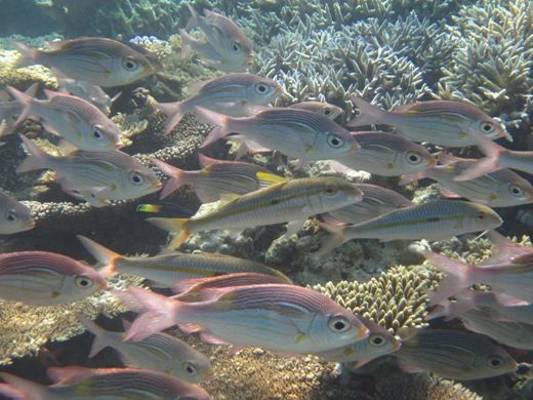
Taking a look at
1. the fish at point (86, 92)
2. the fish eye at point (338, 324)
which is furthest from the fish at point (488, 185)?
the fish at point (86, 92)

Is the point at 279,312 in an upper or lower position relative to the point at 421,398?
upper

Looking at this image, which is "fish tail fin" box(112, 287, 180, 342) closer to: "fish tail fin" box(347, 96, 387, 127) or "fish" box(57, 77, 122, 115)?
"fish tail fin" box(347, 96, 387, 127)

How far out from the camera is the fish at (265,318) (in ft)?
7.76

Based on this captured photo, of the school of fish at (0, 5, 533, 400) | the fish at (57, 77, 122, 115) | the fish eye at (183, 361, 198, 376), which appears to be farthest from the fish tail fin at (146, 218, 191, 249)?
the fish at (57, 77, 122, 115)

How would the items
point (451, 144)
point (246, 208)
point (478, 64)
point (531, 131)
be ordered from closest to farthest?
point (246, 208) → point (451, 144) → point (531, 131) → point (478, 64)

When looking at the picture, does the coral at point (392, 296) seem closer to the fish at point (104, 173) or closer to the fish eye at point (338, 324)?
the fish eye at point (338, 324)

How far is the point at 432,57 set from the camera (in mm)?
8305

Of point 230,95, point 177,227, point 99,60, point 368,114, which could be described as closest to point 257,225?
point 177,227

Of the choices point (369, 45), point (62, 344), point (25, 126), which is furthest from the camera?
point (369, 45)

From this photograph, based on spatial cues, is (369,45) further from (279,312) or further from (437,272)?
(279,312)

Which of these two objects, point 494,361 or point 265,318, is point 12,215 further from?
point 494,361

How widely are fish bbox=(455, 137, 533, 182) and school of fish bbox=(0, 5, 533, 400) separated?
0.01m

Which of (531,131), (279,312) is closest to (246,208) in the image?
(279,312)

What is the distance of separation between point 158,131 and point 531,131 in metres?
5.39
